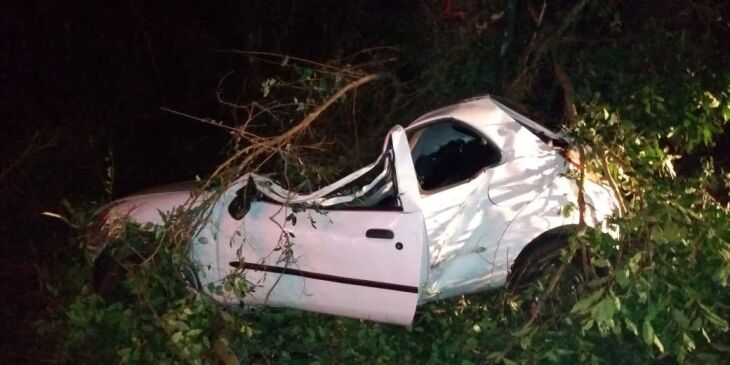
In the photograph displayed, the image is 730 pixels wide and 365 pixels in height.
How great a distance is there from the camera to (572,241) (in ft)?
15.8

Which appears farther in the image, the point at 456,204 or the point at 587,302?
the point at 456,204

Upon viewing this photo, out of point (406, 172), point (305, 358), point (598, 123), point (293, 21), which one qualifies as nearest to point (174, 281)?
point (305, 358)

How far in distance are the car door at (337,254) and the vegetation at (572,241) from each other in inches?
9.1

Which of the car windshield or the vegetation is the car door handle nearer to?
the car windshield

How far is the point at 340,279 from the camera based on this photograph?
5.16 meters

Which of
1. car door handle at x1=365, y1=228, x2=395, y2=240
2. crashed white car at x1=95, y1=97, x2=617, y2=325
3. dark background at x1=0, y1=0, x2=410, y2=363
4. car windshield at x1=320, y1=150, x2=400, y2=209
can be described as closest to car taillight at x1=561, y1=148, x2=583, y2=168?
crashed white car at x1=95, y1=97, x2=617, y2=325

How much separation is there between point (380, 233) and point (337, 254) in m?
0.33

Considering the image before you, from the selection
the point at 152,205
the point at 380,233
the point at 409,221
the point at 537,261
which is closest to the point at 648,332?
the point at 537,261

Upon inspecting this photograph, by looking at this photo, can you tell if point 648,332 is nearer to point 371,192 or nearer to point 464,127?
point 464,127

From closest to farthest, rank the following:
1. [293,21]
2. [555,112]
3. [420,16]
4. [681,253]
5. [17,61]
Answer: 1. [681,253]
2. [555,112]
3. [420,16]
4. [293,21]
5. [17,61]

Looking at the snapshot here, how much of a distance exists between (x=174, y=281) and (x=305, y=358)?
100 cm

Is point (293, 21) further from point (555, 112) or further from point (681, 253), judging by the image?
point (681, 253)

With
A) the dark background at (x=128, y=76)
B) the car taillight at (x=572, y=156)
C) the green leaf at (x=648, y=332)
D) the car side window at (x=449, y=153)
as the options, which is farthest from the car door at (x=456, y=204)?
the dark background at (x=128, y=76)

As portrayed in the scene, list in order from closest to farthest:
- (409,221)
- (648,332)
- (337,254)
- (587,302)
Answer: (648,332)
(587,302)
(409,221)
(337,254)
